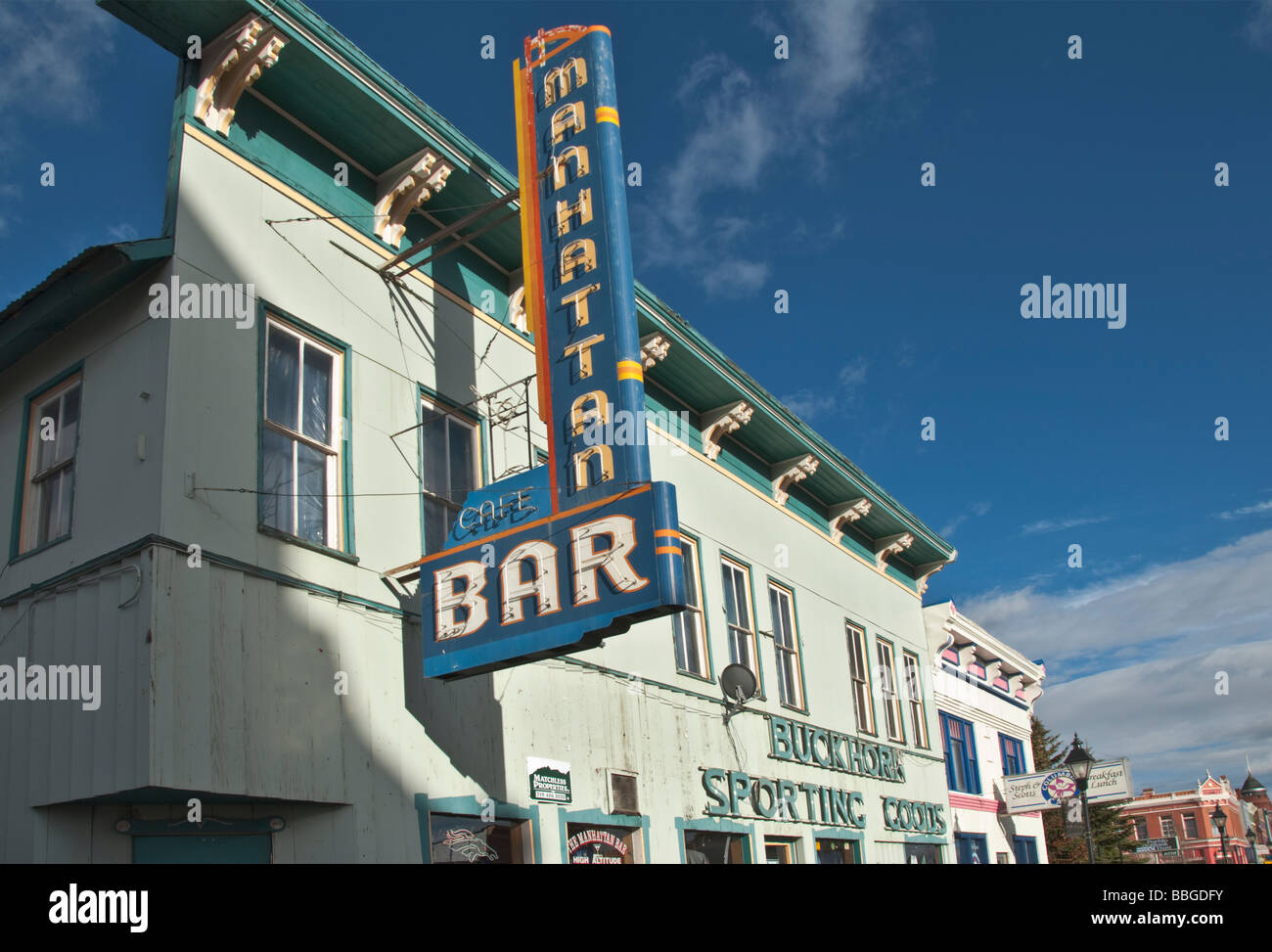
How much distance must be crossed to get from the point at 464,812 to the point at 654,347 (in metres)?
7.88

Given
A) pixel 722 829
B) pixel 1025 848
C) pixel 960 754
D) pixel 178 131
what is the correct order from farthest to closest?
pixel 1025 848
pixel 960 754
pixel 722 829
pixel 178 131

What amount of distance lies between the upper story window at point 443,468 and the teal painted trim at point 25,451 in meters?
3.31

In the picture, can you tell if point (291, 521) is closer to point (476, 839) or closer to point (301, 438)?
point (301, 438)

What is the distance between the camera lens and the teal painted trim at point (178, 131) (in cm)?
1009

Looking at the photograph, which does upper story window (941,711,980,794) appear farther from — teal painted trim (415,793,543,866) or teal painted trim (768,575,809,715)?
teal painted trim (415,793,543,866)

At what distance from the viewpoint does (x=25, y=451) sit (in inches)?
432

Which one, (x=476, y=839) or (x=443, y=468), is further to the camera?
(x=443, y=468)

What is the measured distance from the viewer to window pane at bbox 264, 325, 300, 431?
10.7 m

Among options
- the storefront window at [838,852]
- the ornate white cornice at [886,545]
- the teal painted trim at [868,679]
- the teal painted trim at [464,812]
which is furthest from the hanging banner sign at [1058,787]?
the teal painted trim at [464,812]

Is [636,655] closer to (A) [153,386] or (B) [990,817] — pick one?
(A) [153,386]

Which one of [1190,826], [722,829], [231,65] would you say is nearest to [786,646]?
[722,829]

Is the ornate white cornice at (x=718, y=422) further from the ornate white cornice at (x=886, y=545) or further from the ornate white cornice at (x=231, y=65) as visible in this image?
the ornate white cornice at (x=231, y=65)

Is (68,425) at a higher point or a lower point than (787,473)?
lower
